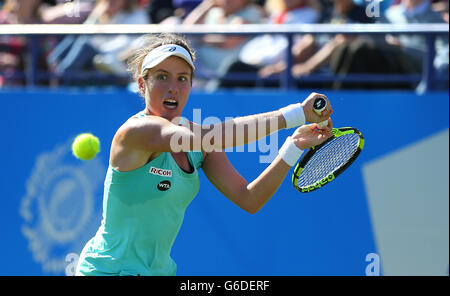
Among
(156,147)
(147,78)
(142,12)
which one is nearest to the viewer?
(156,147)

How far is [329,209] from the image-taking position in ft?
18.1

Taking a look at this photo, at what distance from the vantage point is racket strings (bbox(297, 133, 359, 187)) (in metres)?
3.54

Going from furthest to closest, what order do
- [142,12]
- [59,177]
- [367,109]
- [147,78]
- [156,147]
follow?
[142,12] → [59,177] → [367,109] → [147,78] → [156,147]

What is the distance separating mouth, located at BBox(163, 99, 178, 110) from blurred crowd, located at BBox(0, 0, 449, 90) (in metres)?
2.44

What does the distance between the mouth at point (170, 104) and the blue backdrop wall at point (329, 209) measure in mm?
1941

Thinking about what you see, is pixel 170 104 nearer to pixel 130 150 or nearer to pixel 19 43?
pixel 130 150

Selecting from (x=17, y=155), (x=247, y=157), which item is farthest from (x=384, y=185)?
(x=17, y=155)

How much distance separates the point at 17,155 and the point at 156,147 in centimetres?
328

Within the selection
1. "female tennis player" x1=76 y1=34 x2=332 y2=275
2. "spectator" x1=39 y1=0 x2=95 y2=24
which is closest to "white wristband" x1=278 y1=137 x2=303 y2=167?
"female tennis player" x1=76 y1=34 x2=332 y2=275

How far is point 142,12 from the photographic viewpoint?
691cm

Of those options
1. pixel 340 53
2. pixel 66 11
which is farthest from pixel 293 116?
pixel 66 11

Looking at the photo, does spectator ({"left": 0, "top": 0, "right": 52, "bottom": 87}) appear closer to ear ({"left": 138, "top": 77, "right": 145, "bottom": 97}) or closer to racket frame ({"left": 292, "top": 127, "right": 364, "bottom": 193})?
ear ({"left": 138, "top": 77, "right": 145, "bottom": 97})

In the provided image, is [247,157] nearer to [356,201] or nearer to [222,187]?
[356,201]

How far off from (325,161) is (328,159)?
0.02 m
